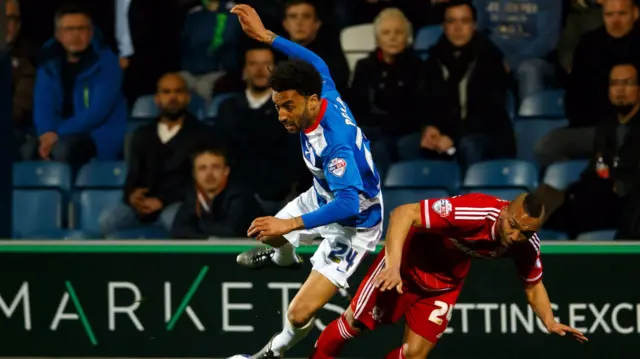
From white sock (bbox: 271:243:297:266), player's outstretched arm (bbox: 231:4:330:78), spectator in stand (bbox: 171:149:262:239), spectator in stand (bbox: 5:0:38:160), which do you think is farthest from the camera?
spectator in stand (bbox: 5:0:38:160)

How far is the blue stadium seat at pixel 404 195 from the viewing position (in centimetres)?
916

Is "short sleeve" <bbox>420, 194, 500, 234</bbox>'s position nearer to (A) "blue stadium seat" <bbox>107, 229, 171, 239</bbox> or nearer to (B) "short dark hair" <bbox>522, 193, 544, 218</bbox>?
(B) "short dark hair" <bbox>522, 193, 544, 218</bbox>

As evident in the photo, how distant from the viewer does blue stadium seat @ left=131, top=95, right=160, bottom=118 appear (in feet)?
31.7

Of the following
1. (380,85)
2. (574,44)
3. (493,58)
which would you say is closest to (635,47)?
(574,44)

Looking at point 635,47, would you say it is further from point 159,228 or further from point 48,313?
point 48,313

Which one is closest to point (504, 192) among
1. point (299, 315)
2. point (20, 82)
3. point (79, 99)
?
point (299, 315)

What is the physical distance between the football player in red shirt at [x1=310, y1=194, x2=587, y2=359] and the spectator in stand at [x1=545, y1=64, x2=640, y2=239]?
1.85m

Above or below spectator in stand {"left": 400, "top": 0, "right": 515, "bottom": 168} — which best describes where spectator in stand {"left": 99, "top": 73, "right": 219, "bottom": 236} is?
below

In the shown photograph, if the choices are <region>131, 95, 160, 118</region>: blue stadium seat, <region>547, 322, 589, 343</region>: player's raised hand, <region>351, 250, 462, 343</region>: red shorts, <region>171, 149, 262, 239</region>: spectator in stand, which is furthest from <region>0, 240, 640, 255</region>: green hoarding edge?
<region>547, 322, 589, 343</region>: player's raised hand

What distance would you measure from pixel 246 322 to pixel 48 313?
1.42 meters

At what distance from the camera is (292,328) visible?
727cm

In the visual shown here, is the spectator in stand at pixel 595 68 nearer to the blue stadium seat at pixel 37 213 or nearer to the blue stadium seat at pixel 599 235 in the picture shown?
the blue stadium seat at pixel 599 235

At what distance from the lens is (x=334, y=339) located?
24.5 ft

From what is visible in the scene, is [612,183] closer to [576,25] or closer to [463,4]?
[576,25]
